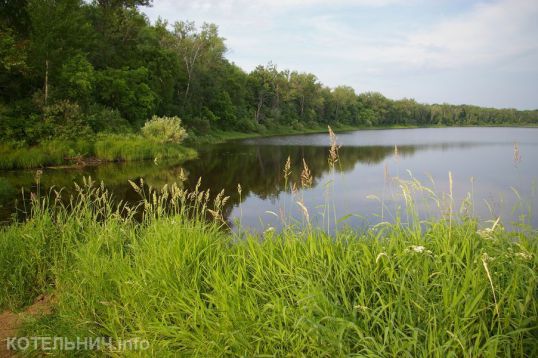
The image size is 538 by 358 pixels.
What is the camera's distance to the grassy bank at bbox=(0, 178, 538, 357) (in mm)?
2631

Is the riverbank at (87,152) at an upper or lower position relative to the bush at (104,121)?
lower

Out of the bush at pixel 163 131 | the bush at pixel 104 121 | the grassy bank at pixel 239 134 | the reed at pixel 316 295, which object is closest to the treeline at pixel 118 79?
the bush at pixel 104 121

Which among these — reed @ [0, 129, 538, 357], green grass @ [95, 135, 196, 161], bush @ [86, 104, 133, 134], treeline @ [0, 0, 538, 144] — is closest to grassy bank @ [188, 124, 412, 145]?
treeline @ [0, 0, 538, 144]

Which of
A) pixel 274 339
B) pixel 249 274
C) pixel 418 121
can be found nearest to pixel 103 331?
pixel 249 274

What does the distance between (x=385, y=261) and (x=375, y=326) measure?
59cm

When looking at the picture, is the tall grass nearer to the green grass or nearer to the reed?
the green grass

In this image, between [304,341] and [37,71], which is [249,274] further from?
[37,71]

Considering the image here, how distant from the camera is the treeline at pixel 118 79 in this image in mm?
24281

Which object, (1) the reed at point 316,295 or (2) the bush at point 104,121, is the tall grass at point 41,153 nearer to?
(2) the bush at point 104,121

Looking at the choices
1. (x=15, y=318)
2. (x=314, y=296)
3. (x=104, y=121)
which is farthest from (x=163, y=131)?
(x=314, y=296)

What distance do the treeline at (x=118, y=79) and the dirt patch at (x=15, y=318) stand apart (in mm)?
20495

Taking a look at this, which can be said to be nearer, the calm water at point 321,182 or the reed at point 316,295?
the reed at point 316,295

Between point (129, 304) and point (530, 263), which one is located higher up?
point (530, 263)

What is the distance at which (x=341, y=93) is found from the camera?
A: 357ft
